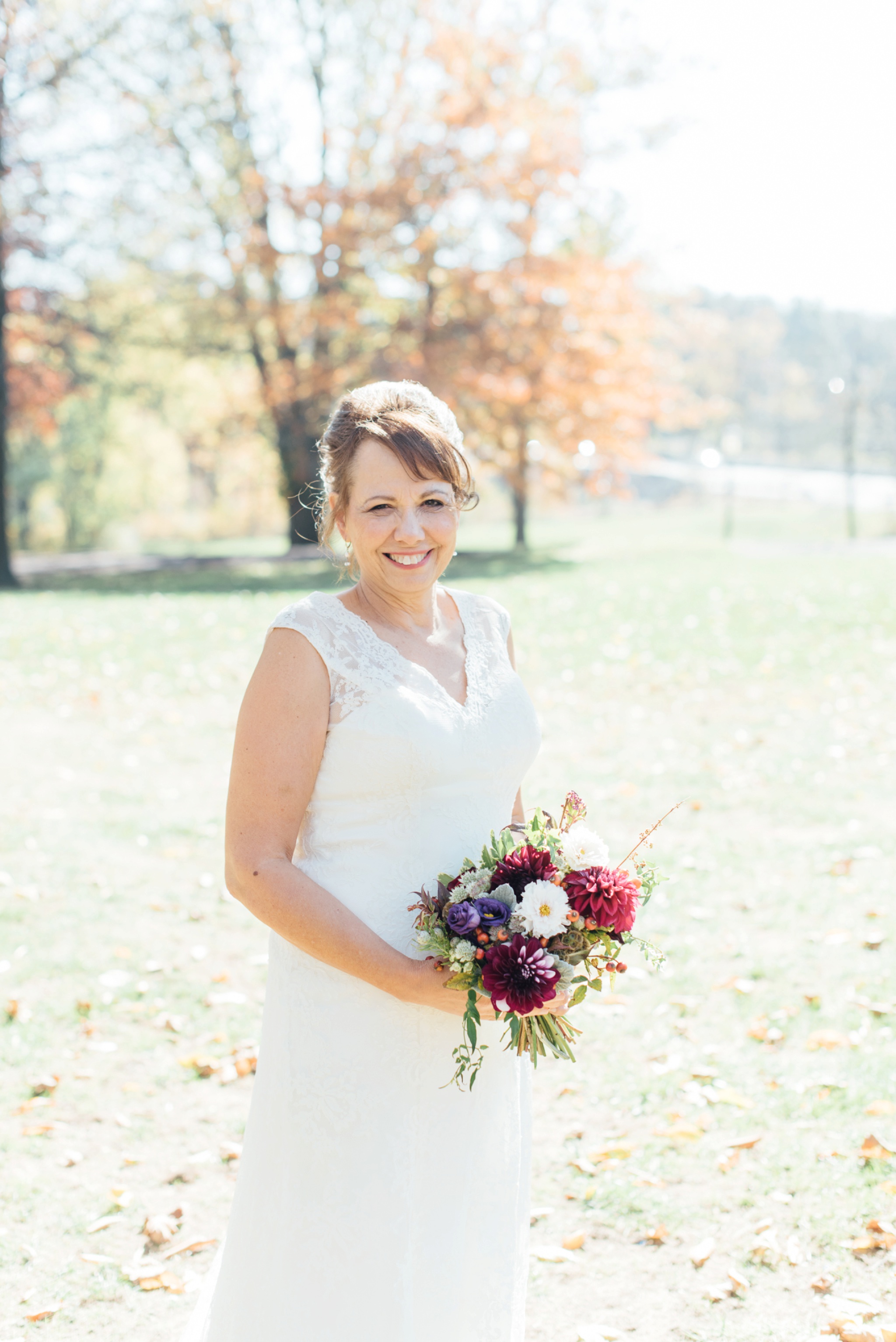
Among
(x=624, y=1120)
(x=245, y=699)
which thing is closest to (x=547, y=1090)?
(x=624, y=1120)

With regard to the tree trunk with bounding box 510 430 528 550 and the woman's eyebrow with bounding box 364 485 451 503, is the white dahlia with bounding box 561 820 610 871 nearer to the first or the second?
the woman's eyebrow with bounding box 364 485 451 503

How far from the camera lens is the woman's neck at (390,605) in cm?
248

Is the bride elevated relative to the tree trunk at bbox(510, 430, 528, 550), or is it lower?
lower

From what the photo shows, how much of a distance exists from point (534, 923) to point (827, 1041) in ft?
11.4

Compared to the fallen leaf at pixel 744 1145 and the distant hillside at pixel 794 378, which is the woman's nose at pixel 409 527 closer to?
the fallen leaf at pixel 744 1145

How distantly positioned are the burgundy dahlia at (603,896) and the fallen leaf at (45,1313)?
2385mm

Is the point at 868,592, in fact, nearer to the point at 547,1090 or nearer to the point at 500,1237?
the point at 547,1090

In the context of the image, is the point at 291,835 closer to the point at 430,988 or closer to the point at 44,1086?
the point at 430,988

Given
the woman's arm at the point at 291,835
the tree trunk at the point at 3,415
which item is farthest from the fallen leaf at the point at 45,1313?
the tree trunk at the point at 3,415

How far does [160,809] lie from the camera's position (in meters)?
8.27

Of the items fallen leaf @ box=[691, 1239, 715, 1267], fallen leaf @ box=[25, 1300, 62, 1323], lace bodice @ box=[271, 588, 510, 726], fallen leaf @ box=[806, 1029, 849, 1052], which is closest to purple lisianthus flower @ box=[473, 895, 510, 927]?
lace bodice @ box=[271, 588, 510, 726]

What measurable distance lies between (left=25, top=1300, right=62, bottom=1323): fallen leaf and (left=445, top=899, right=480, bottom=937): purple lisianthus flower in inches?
88.5

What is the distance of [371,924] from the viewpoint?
2301mm

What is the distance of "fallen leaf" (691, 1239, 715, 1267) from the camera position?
3.60 meters
